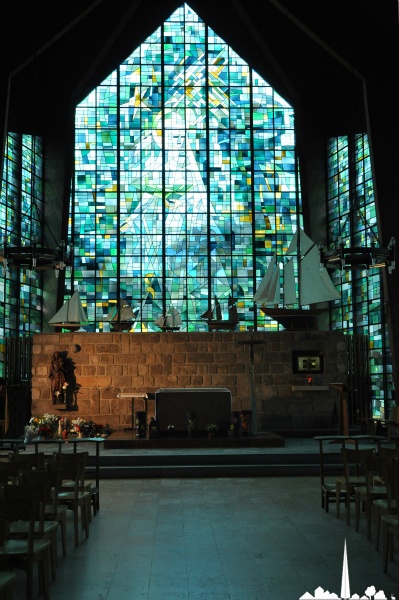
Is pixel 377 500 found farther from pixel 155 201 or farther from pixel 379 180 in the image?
pixel 155 201

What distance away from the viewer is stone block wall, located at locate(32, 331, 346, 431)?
15711 millimetres

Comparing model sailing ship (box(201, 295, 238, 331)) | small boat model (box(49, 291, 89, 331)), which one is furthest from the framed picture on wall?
small boat model (box(49, 291, 89, 331))

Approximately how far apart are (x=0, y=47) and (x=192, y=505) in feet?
35.1

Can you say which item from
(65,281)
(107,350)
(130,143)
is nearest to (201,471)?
(107,350)

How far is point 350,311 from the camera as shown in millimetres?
18781

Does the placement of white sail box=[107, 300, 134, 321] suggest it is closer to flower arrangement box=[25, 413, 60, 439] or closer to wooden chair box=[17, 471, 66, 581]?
flower arrangement box=[25, 413, 60, 439]

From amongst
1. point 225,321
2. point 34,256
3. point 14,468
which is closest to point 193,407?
point 225,321

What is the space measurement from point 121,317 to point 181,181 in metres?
4.80

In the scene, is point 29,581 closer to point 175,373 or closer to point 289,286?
point 175,373

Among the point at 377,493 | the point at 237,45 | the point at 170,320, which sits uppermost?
the point at 237,45

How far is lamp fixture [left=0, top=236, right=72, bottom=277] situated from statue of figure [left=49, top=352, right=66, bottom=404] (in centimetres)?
476

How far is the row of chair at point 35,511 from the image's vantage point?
4.97 metres

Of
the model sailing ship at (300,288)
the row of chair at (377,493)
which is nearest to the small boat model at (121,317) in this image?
the model sailing ship at (300,288)

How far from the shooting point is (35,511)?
16.3ft
